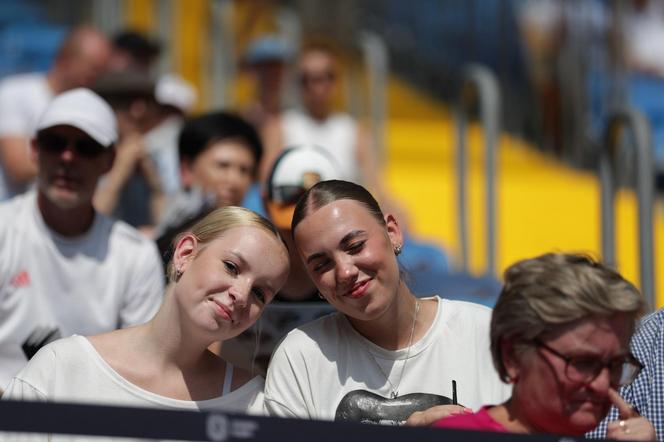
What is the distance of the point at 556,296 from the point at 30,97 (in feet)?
13.1

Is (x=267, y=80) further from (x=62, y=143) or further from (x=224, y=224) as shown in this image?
(x=224, y=224)

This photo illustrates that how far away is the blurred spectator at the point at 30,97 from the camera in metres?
5.61

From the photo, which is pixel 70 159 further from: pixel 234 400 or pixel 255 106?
pixel 255 106

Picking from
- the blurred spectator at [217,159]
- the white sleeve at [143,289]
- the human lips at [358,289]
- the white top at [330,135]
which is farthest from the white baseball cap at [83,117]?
the white top at [330,135]

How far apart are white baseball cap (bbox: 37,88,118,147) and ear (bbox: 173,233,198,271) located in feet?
3.43

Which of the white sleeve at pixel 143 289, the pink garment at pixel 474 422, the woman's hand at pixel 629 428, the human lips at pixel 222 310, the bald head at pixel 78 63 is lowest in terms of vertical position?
the woman's hand at pixel 629 428

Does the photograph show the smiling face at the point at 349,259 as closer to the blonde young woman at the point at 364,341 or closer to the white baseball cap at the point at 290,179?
the blonde young woman at the point at 364,341

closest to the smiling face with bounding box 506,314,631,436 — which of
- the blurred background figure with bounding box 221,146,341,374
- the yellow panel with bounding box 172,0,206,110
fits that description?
the blurred background figure with bounding box 221,146,341,374

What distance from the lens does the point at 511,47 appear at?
9.30 m

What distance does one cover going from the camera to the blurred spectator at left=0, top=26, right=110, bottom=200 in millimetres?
5605

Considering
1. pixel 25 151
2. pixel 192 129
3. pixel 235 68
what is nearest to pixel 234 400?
pixel 192 129

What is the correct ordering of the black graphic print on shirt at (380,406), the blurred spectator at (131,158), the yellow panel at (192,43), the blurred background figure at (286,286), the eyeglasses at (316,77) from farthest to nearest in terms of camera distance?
the yellow panel at (192,43)
the eyeglasses at (316,77)
the blurred spectator at (131,158)
the blurred background figure at (286,286)
the black graphic print on shirt at (380,406)

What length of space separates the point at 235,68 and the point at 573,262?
6.27 metres

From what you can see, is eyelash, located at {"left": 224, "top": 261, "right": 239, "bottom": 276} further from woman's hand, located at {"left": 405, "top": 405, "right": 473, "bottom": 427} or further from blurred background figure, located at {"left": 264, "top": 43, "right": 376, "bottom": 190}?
blurred background figure, located at {"left": 264, "top": 43, "right": 376, "bottom": 190}
